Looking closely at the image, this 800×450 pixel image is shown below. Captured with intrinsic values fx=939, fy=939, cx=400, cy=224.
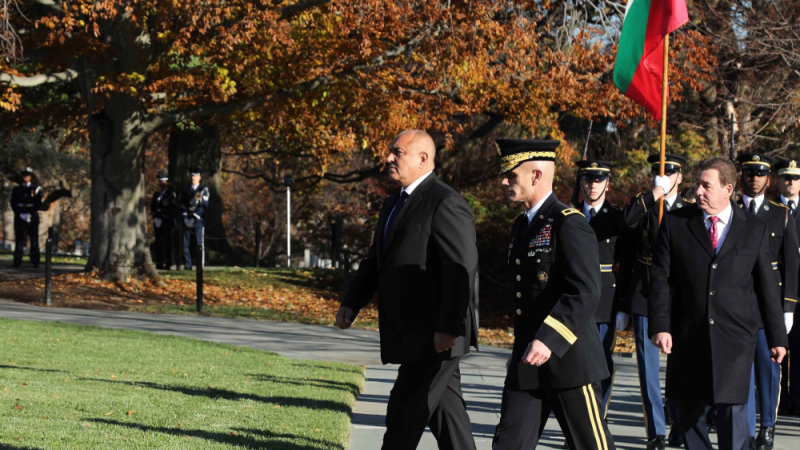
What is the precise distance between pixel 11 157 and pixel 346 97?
18537 millimetres

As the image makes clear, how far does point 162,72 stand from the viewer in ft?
60.7

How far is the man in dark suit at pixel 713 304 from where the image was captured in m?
5.38

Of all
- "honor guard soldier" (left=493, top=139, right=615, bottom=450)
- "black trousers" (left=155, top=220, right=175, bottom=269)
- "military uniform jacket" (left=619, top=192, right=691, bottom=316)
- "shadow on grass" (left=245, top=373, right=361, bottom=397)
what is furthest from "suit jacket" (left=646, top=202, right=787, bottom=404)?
"black trousers" (left=155, top=220, right=175, bottom=269)

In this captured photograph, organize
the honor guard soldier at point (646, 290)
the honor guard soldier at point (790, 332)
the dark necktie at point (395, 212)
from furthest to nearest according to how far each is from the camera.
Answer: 1. the honor guard soldier at point (790, 332)
2. the honor guard soldier at point (646, 290)
3. the dark necktie at point (395, 212)

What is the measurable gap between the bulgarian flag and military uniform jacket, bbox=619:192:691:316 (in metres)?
0.87

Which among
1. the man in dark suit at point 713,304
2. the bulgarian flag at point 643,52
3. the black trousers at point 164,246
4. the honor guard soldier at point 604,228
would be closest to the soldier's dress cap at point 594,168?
the honor guard soldier at point 604,228

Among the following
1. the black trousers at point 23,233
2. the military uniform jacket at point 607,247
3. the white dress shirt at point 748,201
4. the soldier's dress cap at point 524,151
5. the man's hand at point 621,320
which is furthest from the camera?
the black trousers at point 23,233

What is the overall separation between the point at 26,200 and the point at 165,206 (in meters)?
3.40

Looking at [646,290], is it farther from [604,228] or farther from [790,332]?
[790,332]

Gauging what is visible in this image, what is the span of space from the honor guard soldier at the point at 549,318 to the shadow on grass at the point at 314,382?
15.4ft

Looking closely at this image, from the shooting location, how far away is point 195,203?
72.0 ft

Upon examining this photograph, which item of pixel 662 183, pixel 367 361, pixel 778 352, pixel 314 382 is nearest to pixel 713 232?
pixel 778 352

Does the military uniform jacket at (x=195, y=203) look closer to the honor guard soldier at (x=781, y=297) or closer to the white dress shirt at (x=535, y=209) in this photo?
the honor guard soldier at (x=781, y=297)

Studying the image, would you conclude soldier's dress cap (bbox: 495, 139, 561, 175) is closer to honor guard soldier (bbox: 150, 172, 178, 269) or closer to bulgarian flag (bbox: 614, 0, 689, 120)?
bulgarian flag (bbox: 614, 0, 689, 120)
